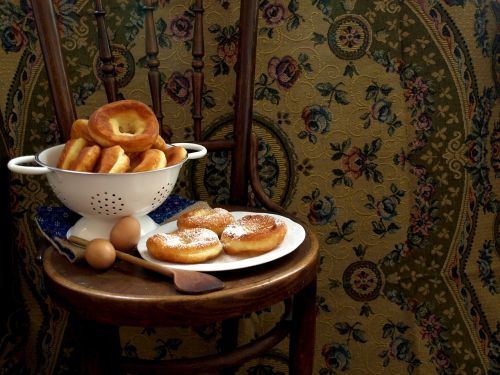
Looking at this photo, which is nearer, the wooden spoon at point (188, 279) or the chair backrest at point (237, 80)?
the wooden spoon at point (188, 279)

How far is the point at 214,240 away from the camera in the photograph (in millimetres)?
581

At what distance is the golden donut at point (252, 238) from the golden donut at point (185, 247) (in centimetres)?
1

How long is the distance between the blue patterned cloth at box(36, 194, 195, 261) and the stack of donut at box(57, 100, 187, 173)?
97 mm

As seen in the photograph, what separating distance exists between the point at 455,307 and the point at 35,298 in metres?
0.87

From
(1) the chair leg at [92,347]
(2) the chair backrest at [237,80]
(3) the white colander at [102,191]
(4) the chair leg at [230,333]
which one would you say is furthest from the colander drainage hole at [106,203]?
Answer: (4) the chair leg at [230,333]

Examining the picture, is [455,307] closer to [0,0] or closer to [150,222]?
[150,222]

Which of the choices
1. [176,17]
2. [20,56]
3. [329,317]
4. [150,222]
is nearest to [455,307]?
[329,317]

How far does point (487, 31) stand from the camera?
0.93 metres

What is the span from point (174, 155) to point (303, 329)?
0.29 m

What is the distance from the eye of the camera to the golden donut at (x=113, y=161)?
1.88ft

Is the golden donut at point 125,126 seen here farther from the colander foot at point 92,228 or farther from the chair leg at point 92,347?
the chair leg at point 92,347

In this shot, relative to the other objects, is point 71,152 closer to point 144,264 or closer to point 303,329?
point 144,264

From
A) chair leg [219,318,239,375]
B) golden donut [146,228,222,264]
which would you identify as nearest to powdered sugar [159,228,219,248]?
golden donut [146,228,222,264]

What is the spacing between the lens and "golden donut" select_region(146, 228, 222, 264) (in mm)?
557
